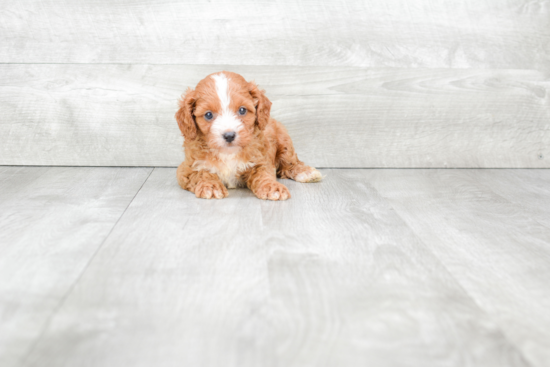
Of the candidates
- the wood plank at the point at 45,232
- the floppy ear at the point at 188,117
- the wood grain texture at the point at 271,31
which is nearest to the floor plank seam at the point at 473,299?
the floppy ear at the point at 188,117

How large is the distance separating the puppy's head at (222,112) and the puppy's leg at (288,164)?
0.42 m

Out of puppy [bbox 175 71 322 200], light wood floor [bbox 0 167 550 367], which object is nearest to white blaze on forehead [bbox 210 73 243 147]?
puppy [bbox 175 71 322 200]

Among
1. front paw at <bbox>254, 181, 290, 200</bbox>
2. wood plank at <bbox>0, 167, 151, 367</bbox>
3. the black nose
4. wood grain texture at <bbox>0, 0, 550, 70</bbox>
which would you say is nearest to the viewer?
wood plank at <bbox>0, 167, 151, 367</bbox>

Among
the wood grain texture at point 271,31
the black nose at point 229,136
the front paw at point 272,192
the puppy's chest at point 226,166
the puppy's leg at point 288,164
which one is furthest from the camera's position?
the wood grain texture at point 271,31

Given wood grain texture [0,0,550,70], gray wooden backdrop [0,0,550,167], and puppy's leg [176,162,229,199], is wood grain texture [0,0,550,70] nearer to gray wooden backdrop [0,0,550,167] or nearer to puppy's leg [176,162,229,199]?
gray wooden backdrop [0,0,550,167]

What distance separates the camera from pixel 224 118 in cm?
221

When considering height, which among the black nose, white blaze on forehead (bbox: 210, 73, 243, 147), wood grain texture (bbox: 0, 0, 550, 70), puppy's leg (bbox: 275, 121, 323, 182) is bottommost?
puppy's leg (bbox: 275, 121, 323, 182)

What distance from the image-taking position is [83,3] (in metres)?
2.82

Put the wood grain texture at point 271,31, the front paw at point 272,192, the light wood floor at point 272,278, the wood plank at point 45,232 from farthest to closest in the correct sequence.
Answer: the wood grain texture at point 271,31
the front paw at point 272,192
the wood plank at point 45,232
the light wood floor at point 272,278

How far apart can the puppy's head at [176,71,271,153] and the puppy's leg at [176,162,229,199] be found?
181 mm

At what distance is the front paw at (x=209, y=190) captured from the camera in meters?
2.28

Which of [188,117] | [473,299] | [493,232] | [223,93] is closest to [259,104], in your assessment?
[223,93]

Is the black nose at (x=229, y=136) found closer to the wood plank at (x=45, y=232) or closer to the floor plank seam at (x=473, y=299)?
the wood plank at (x=45, y=232)

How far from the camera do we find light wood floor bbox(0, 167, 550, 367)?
113 cm
